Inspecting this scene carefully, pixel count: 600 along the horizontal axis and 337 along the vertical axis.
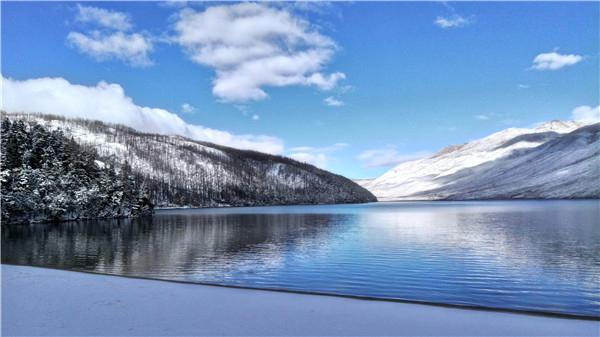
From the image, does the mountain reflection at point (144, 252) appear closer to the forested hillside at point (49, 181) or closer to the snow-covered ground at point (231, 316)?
the snow-covered ground at point (231, 316)

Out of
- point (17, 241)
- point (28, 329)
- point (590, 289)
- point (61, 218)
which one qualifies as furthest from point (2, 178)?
point (590, 289)

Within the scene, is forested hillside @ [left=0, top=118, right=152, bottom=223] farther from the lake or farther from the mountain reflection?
the lake

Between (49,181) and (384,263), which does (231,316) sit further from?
(49,181)

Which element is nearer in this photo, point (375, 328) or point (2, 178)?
point (375, 328)

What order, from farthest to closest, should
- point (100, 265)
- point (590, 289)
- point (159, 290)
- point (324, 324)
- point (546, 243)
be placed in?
1. point (546, 243)
2. point (100, 265)
3. point (590, 289)
4. point (159, 290)
5. point (324, 324)

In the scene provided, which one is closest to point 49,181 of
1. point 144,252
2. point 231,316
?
point 144,252

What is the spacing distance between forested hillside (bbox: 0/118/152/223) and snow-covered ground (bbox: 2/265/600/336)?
256ft

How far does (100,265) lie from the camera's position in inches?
1431

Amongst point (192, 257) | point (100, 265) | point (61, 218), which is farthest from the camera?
point (61, 218)

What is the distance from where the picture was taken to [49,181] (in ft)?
302

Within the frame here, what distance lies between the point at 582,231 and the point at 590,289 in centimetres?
3824

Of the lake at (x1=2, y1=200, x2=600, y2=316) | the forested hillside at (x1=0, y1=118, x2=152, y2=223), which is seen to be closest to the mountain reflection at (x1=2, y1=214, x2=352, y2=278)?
the lake at (x1=2, y1=200, x2=600, y2=316)

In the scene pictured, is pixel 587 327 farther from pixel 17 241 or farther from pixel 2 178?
pixel 2 178

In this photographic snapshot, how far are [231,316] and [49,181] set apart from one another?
3613 inches
